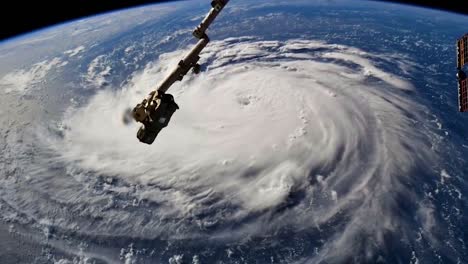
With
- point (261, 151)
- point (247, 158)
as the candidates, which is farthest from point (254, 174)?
point (261, 151)

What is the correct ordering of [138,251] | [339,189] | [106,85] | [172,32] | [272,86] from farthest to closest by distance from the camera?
[172,32] < [106,85] < [272,86] < [339,189] < [138,251]

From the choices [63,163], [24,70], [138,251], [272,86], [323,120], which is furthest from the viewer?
[24,70]

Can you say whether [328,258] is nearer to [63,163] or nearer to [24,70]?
[63,163]

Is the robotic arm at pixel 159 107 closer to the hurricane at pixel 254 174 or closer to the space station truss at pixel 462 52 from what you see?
the hurricane at pixel 254 174

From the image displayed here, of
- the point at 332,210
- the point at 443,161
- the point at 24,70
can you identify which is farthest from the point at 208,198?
the point at 24,70

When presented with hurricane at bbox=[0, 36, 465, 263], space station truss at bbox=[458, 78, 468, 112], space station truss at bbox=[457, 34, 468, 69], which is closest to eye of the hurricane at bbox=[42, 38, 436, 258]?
hurricane at bbox=[0, 36, 465, 263]

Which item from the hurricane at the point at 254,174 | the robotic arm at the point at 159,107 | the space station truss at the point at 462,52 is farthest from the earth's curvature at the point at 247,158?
the robotic arm at the point at 159,107
